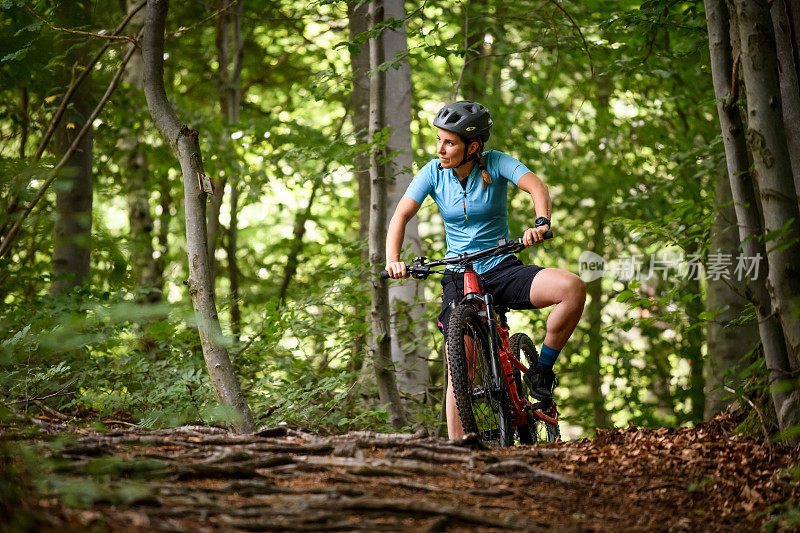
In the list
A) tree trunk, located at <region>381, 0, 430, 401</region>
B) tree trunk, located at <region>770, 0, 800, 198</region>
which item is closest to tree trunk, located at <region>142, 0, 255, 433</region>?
tree trunk, located at <region>381, 0, 430, 401</region>

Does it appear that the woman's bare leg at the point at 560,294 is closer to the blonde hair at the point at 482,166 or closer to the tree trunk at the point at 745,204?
the blonde hair at the point at 482,166

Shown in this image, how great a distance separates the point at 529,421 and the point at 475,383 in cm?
56

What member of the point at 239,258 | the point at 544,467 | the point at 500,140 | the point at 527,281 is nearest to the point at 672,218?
the point at 527,281

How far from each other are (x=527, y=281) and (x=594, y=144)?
28.8 ft

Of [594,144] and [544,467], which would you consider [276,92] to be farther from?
[544,467]

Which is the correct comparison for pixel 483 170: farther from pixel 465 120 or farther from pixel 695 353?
pixel 695 353

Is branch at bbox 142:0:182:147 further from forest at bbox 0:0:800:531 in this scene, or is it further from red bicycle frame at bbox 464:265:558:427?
red bicycle frame at bbox 464:265:558:427

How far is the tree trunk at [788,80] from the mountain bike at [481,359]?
1360 mm

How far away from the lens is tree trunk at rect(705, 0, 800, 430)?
379 cm

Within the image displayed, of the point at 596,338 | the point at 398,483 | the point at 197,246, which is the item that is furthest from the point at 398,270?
the point at 596,338

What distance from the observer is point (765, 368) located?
4.04 meters

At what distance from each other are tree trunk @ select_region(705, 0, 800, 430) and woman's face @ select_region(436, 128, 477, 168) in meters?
1.54

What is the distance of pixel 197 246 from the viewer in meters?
4.65

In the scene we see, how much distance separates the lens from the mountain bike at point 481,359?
13.9 feet
